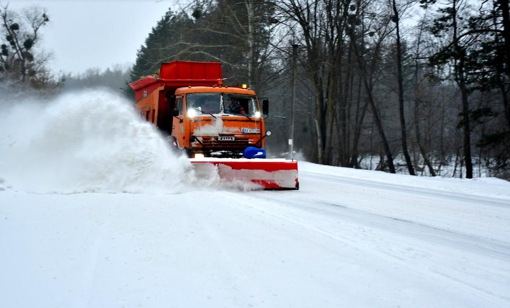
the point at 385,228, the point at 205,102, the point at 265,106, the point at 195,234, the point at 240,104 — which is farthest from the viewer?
the point at 265,106

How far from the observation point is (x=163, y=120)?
1386cm

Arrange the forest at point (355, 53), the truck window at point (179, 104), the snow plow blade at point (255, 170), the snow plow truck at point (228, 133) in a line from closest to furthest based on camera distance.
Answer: the snow plow blade at point (255, 170)
the snow plow truck at point (228, 133)
the truck window at point (179, 104)
the forest at point (355, 53)

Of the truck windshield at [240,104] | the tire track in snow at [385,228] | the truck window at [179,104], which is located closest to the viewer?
the tire track in snow at [385,228]

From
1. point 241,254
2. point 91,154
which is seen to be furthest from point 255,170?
point 241,254

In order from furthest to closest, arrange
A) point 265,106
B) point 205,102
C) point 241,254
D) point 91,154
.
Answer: point 265,106
point 205,102
point 91,154
point 241,254

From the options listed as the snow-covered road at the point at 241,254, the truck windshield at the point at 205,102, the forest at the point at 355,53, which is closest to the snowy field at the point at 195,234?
the snow-covered road at the point at 241,254

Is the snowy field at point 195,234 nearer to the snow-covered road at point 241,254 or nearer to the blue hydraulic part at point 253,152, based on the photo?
the snow-covered road at point 241,254

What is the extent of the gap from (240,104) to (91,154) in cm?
406

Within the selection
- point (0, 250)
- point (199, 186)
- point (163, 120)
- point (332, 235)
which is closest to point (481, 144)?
point (163, 120)

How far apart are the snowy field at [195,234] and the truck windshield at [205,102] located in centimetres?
177

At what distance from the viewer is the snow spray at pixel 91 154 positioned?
9.35 meters

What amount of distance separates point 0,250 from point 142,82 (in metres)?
11.9

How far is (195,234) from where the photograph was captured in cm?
561

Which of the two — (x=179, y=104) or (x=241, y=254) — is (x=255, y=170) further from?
(x=241, y=254)
